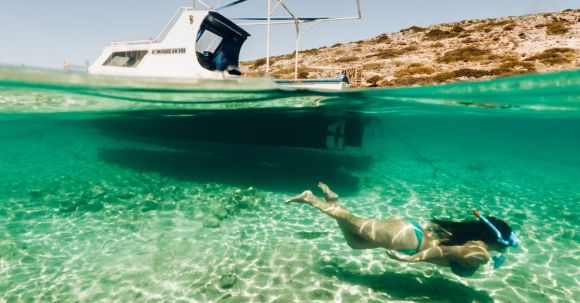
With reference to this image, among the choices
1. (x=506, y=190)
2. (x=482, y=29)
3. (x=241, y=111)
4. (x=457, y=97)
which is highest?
(x=482, y=29)

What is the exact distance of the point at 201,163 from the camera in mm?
19781

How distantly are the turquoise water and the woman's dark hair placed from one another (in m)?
1.36

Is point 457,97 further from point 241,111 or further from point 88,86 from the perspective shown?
point 88,86

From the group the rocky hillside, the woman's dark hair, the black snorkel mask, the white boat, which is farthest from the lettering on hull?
the black snorkel mask

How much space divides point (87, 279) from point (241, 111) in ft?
47.7

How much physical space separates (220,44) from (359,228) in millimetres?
11383

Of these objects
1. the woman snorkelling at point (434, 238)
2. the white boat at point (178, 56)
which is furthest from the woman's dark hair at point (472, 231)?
the white boat at point (178, 56)

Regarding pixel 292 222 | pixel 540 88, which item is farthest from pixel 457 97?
pixel 292 222

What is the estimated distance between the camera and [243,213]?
1121 cm

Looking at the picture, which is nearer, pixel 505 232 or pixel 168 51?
pixel 505 232

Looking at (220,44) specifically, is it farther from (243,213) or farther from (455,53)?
(455,53)

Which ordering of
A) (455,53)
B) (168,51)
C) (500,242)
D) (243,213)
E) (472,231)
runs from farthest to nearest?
(455,53) → (168,51) → (243,213) → (472,231) → (500,242)

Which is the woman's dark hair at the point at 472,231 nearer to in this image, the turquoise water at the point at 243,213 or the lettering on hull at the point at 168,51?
the turquoise water at the point at 243,213

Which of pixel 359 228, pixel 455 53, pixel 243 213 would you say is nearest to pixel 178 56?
pixel 243 213
